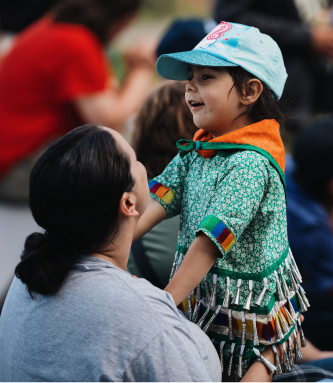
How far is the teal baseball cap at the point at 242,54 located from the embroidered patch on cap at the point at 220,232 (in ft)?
1.17

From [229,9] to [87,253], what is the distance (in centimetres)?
212

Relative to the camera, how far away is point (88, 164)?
985 millimetres

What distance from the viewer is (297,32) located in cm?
277

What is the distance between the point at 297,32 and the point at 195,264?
6.93 feet

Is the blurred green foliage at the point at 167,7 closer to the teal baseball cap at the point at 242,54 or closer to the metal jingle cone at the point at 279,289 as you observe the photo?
the teal baseball cap at the point at 242,54

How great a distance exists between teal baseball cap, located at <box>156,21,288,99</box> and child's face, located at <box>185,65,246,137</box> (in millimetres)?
34

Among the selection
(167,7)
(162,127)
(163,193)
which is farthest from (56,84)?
(167,7)

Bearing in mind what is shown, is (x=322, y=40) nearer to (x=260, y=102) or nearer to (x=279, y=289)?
(x=260, y=102)

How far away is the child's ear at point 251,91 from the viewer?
1.14m

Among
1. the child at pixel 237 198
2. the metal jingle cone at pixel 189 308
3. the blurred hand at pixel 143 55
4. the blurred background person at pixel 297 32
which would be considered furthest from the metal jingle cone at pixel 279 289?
the blurred hand at pixel 143 55

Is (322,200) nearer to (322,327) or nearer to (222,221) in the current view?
(322,327)

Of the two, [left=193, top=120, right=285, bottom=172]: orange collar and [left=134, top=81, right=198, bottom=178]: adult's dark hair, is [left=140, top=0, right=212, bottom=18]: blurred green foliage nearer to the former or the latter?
[left=134, top=81, right=198, bottom=178]: adult's dark hair

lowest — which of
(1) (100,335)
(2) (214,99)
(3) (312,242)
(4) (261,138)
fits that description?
(3) (312,242)

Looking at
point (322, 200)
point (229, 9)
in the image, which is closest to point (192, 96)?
point (322, 200)
